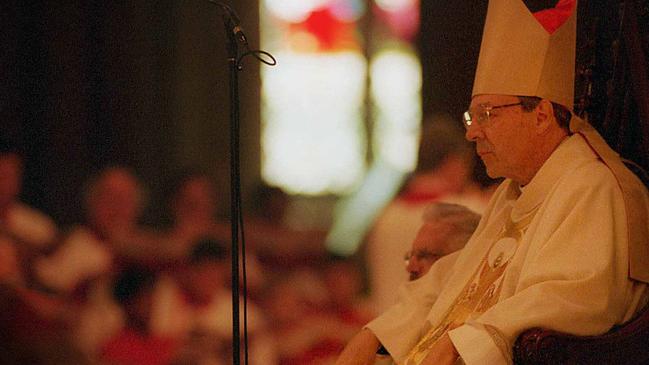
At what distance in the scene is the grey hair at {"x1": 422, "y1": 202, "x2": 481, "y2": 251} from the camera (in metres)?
3.85

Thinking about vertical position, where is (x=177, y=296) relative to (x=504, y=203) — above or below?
below

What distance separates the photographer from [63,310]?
4324 millimetres

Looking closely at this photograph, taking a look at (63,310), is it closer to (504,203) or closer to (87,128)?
(504,203)

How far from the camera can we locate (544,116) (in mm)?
3244

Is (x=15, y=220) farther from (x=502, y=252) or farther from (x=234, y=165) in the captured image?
(x=502, y=252)

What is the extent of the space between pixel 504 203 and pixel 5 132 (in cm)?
424

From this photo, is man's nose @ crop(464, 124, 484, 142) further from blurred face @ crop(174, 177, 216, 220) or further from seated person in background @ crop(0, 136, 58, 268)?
seated person in background @ crop(0, 136, 58, 268)

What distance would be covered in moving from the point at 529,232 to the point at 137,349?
1.98 meters

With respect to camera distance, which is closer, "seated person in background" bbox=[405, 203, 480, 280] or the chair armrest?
the chair armrest

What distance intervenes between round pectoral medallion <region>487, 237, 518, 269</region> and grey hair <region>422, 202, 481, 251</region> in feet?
1.41

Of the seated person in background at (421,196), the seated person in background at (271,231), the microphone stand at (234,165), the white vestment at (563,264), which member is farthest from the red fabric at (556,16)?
the seated person in background at (271,231)

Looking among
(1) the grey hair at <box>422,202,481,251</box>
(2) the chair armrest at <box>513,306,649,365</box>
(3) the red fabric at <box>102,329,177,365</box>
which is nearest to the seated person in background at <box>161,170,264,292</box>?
(3) the red fabric at <box>102,329,177,365</box>

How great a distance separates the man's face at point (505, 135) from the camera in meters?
3.24

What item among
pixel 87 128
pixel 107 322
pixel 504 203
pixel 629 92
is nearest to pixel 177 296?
pixel 107 322
